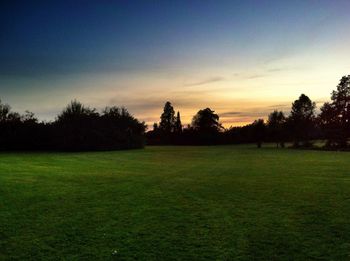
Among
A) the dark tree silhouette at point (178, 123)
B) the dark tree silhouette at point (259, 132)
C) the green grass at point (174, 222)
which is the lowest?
the green grass at point (174, 222)

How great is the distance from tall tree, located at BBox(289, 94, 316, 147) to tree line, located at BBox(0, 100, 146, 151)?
1197 inches

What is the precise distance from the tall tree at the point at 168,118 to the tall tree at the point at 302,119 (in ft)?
145

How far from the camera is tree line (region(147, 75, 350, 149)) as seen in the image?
188ft

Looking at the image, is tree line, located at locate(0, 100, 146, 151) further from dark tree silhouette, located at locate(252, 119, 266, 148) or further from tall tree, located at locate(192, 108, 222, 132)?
tall tree, located at locate(192, 108, 222, 132)

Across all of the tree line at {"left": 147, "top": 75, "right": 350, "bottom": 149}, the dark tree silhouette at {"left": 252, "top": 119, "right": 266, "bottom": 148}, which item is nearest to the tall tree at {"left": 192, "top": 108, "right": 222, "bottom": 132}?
the tree line at {"left": 147, "top": 75, "right": 350, "bottom": 149}

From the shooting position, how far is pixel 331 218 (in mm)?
7980

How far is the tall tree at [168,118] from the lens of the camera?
110787mm

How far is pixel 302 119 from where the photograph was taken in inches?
2731

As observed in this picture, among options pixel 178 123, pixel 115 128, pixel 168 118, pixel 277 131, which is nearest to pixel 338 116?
pixel 277 131

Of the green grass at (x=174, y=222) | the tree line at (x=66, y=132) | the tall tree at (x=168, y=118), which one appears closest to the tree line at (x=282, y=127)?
the tall tree at (x=168, y=118)

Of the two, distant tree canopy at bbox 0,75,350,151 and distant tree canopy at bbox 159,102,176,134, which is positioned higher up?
distant tree canopy at bbox 159,102,176,134

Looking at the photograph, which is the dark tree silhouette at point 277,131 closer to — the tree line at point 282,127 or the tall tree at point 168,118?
the tree line at point 282,127

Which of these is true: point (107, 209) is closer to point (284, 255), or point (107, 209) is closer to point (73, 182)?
point (284, 255)

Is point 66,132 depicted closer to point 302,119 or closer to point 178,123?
point 302,119
